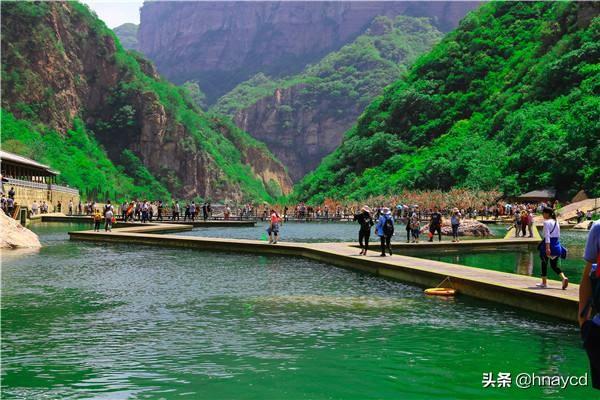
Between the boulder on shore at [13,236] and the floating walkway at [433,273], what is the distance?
18.7 ft

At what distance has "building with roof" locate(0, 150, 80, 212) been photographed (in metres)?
Answer: 63.3

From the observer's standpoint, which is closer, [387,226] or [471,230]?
[387,226]

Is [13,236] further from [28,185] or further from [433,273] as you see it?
[28,185]

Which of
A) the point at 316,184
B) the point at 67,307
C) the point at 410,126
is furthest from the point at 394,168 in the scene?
the point at 67,307

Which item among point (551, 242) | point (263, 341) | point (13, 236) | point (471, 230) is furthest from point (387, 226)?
point (471, 230)

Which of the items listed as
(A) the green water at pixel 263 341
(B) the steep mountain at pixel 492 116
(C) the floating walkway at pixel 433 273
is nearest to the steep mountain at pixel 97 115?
(B) the steep mountain at pixel 492 116

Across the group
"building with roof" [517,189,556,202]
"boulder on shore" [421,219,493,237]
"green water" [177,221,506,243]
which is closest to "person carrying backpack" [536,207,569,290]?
"green water" [177,221,506,243]

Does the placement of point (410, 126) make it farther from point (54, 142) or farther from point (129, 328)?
point (129, 328)

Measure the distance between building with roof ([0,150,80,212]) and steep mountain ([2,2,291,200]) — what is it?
75.3ft

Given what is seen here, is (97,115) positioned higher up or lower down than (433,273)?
higher up

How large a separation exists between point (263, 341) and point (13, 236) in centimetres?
2087

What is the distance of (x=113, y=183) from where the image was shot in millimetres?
129750

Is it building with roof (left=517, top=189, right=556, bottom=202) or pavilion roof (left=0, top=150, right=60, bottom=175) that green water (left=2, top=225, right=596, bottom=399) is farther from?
building with roof (left=517, top=189, right=556, bottom=202)

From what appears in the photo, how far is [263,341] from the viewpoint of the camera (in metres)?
11.9
